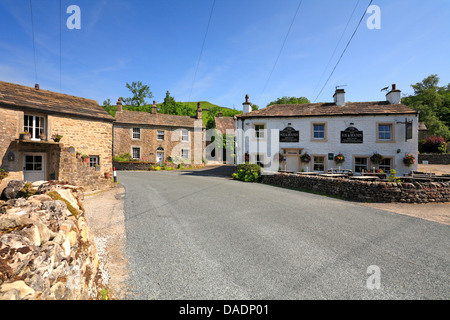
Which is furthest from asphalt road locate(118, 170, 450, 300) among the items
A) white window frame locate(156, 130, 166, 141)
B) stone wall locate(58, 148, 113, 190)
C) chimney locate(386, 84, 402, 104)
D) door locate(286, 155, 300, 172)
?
white window frame locate(156, 130, 166, 141)

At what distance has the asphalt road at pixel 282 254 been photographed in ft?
11.3

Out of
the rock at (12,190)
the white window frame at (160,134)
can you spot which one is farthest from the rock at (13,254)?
the white window frame at (160,134)

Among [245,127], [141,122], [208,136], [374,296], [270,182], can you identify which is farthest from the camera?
[208,136]

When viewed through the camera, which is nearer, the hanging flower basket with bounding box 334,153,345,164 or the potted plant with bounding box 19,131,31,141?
the potted plant with bounding box 19,131,31,141

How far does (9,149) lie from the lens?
10.3 meters

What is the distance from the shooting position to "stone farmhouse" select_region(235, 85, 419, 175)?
1742 cm

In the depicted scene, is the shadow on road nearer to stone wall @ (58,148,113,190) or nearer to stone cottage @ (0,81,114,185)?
stone cottage @ (0,81,114,185)

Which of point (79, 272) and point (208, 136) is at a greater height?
point (208, 136)

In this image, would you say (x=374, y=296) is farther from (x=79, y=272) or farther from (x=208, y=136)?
(x=208, y=136)

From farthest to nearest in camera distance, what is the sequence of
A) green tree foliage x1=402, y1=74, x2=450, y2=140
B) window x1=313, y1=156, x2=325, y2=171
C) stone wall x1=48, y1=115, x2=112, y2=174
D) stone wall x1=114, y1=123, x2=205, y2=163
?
green tree foliage x1=402, y1=74, x2=450, y2=140, stone wall x1=114, y1=123, x2=205, y2=163, window x1=313, y1=156, x2=325, y2=171, stone wall x1=48, y1=115, x2=112, y2=174

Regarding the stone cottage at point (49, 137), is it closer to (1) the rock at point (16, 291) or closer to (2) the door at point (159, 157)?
(1) the rock at point (16, 291)

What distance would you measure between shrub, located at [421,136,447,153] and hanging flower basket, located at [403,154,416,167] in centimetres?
2058

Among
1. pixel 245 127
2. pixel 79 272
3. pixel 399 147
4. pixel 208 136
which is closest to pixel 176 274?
pixel 79 272

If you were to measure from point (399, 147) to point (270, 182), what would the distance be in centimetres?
1178
